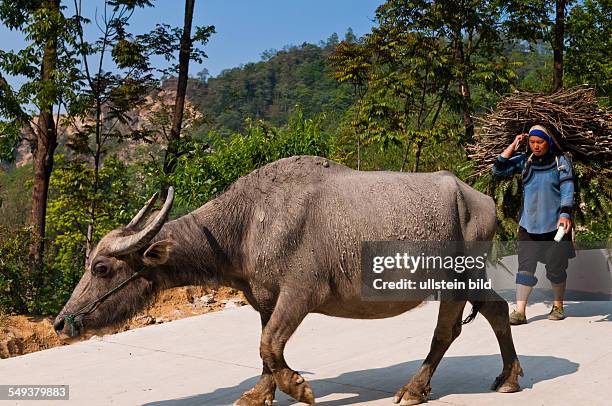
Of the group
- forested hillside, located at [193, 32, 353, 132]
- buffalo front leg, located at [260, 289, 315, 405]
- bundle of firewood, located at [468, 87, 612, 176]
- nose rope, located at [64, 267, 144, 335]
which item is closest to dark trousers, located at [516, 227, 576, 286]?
bundle of firewood, located at [468, 87, 612, 176]

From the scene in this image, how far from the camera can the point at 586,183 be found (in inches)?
262

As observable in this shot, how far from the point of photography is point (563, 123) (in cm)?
648

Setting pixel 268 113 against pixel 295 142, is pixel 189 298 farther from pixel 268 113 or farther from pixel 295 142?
pixel 268 113

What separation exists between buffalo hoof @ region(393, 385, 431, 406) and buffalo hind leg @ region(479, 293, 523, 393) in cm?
58

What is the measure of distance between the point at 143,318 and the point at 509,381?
14.6 ft

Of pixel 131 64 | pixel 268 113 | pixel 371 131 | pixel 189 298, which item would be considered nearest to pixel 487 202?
pixel 189 298

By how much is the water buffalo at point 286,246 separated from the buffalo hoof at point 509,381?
0.05 ft

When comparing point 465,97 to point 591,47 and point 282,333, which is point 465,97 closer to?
point 591,47

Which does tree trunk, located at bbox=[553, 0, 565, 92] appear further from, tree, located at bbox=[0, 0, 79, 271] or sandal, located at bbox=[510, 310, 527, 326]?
tree, located at bbox=[0, 0, 79, 271]

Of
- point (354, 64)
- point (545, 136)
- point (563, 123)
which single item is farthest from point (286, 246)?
point (354, 64)

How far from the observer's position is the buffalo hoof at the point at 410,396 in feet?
14.1

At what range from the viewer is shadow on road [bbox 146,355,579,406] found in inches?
177

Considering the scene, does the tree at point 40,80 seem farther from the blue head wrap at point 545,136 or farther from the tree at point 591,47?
the tree at point 591,47

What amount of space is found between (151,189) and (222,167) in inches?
65.0
